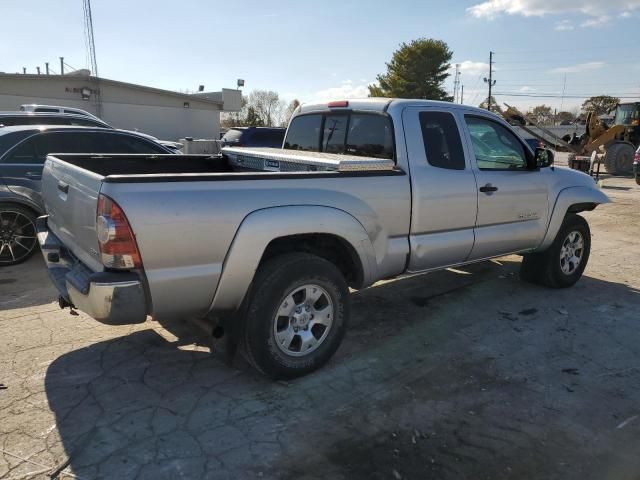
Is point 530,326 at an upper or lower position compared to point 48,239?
lower

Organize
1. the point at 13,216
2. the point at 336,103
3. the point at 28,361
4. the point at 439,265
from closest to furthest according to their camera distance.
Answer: the point at 28,361 → the point at 439,265 → the point at 336,103 → the point at 13,216

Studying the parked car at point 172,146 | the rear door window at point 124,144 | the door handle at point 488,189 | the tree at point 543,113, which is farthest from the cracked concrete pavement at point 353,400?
the tree at point 543,113

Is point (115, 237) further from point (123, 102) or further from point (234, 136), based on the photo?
point (123, 102)

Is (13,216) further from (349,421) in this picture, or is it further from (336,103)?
(349,421)

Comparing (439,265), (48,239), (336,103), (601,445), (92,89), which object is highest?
(92,89)

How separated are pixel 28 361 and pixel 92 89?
26405mm

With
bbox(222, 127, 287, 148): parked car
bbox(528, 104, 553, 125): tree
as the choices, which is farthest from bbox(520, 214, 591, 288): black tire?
bbox(528, 104, 553, 125): tree

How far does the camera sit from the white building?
24375 millimetres

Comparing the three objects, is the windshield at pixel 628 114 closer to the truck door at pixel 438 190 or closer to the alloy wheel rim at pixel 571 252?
the alloy wheel rim at pixel 571 252

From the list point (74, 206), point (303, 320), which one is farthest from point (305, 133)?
point (74, 206)

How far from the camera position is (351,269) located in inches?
158

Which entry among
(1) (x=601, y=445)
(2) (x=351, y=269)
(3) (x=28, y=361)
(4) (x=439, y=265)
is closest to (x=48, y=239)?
(3) (x=28, y=361)

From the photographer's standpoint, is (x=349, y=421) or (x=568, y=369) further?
(x=568, y=369)

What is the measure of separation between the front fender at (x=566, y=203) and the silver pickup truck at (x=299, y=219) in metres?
0.02
